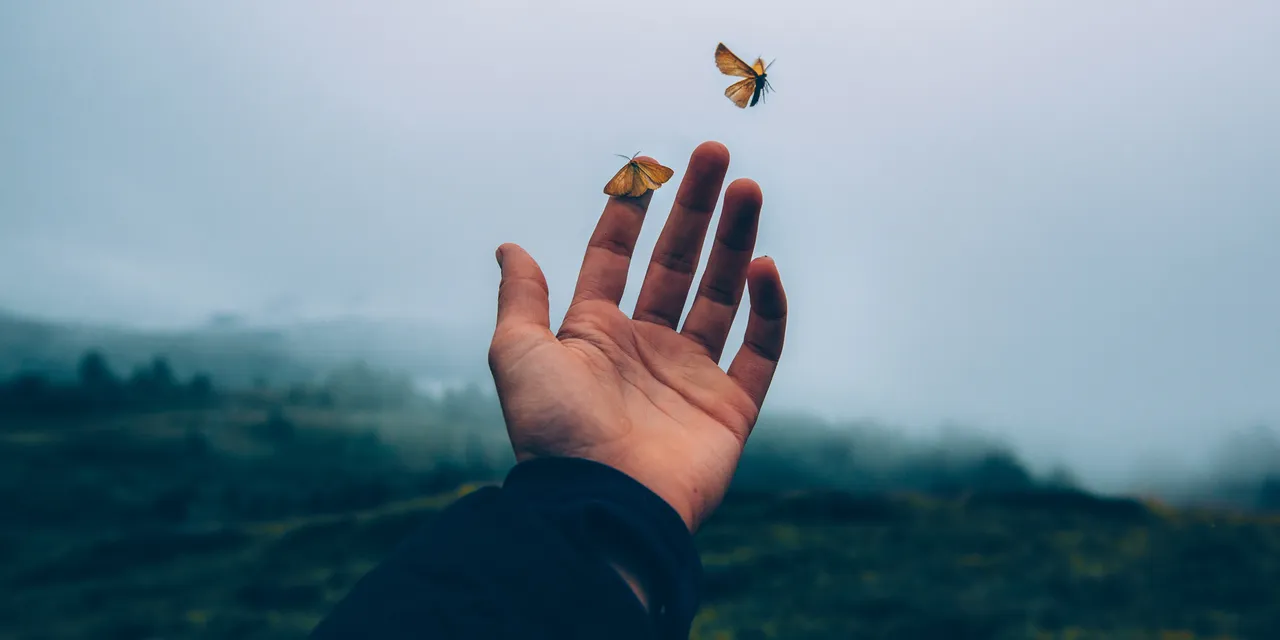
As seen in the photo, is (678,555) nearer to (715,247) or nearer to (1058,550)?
(715,247)

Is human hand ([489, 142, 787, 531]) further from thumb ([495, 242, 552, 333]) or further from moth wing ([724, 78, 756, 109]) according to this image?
moth wing ([724, 78, 756, 109])

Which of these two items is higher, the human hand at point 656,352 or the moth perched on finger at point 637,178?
the moth perched on finger at point 637,178

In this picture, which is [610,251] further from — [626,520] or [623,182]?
[626,520]

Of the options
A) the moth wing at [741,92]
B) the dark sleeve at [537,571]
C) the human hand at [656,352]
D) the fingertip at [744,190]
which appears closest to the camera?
the dark sleeve at [537,571]

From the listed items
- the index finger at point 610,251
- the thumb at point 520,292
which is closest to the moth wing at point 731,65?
the index finger at point 610,251

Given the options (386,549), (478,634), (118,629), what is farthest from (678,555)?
(118,629)

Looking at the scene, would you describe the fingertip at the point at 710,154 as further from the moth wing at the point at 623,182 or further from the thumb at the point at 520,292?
the thumb at the point at 520,292
